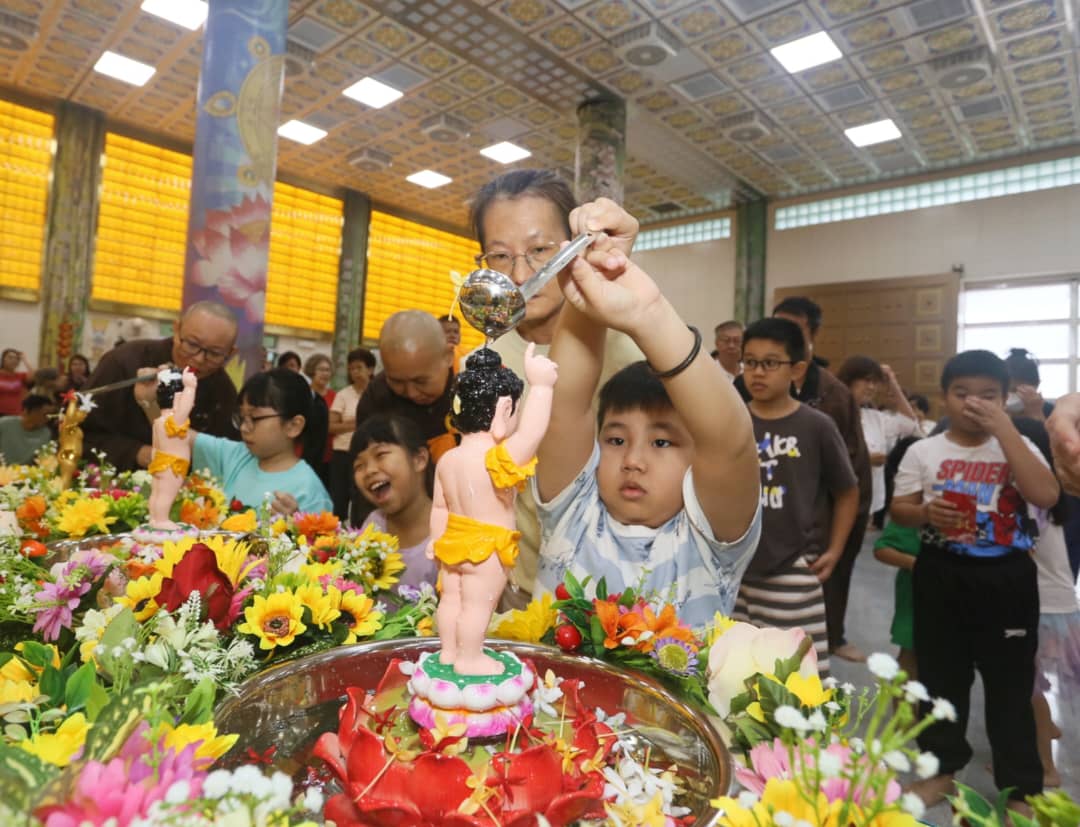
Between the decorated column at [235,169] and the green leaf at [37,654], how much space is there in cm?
280

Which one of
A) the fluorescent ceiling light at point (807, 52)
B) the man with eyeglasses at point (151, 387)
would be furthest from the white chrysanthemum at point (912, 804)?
the fluorescent ceiling light at point (807, 52)

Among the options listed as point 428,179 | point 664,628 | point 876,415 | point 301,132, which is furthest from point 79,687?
point 428,179

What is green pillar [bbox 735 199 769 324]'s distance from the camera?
387 inches

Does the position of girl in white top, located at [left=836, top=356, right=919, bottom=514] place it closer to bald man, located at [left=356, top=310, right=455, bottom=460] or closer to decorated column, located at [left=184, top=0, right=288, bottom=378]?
bald man, located at [left=356, top=310, right=455, bottom=460]

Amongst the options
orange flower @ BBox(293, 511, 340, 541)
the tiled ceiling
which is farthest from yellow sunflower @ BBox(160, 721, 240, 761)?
the tiled ceiling

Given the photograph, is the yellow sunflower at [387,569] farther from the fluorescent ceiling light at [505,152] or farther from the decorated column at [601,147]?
the fluorescent ceiling light at [505,152]

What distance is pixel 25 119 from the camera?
7.43 meters

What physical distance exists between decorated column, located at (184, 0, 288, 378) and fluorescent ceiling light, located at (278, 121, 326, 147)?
476 centimetres

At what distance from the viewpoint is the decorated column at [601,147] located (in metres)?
6.65

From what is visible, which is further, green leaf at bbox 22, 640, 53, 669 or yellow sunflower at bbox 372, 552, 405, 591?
yellow sunflower at bbox 372, 552, 405, 591

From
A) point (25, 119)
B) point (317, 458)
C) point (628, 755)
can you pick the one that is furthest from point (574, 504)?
point (25, 119)

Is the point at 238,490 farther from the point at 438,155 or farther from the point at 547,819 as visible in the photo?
the point at 438,155

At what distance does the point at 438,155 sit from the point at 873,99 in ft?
16.0

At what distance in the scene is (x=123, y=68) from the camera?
22.5 feet
